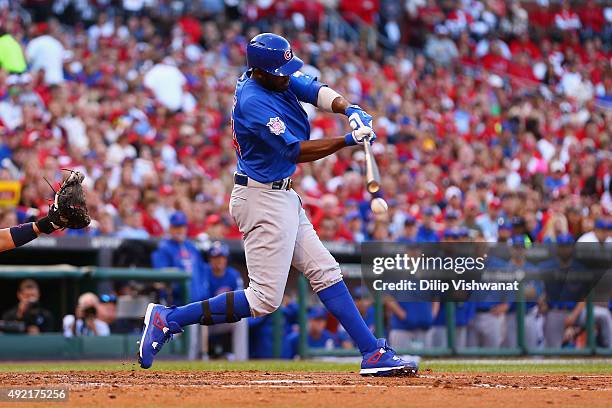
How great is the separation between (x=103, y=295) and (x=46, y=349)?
2.42ft

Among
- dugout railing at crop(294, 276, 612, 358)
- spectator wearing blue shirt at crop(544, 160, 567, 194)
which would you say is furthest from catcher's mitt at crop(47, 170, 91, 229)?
spectator wearing blue shirt at crop(544, 160, 567, 194)

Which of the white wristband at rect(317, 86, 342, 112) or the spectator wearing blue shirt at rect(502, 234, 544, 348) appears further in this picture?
the spectator wearing blue shirt at rect(502, 234, 544, 348)

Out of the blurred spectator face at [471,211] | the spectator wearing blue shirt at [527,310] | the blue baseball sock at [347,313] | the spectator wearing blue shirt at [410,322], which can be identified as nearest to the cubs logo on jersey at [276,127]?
the blue baseball sock at [347,313]

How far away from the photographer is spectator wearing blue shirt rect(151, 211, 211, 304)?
37.3 ft

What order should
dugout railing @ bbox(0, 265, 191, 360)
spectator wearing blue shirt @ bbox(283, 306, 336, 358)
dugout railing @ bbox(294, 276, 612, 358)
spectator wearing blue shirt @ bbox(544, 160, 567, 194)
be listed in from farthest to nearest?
spectator wearing blue shirt @ bbox(544, 160, 567, 194) < spectator wearing blue shirt @ bbox(283, 306, 336, 358) < dugout railing @ bbox(294, 276, 612, 358) < dugout railing @ bbox(0, 265, 191, 360)

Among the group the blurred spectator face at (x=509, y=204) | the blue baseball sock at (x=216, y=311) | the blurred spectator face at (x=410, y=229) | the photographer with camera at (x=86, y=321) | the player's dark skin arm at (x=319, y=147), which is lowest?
the blue baseball sock at (x=216, y=311)

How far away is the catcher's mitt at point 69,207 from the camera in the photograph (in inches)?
271

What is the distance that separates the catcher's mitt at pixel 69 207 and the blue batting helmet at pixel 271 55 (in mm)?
1243

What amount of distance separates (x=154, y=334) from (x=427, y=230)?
6279 millimetres

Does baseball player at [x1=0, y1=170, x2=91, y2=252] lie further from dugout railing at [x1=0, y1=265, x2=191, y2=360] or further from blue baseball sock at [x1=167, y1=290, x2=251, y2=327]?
dugout railing at [x1=0, y1=265, x2=191, y2=360]

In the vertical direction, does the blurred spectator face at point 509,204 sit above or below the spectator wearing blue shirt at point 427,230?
above

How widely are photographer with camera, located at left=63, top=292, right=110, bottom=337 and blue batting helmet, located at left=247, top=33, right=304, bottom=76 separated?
4.74 meters

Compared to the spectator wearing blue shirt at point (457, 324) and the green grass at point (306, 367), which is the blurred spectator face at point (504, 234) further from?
the green grass at point (306, 367)

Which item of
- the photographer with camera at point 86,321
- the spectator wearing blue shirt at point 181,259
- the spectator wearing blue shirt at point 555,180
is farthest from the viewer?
the spectator wearing blue shirt at point 555,180
